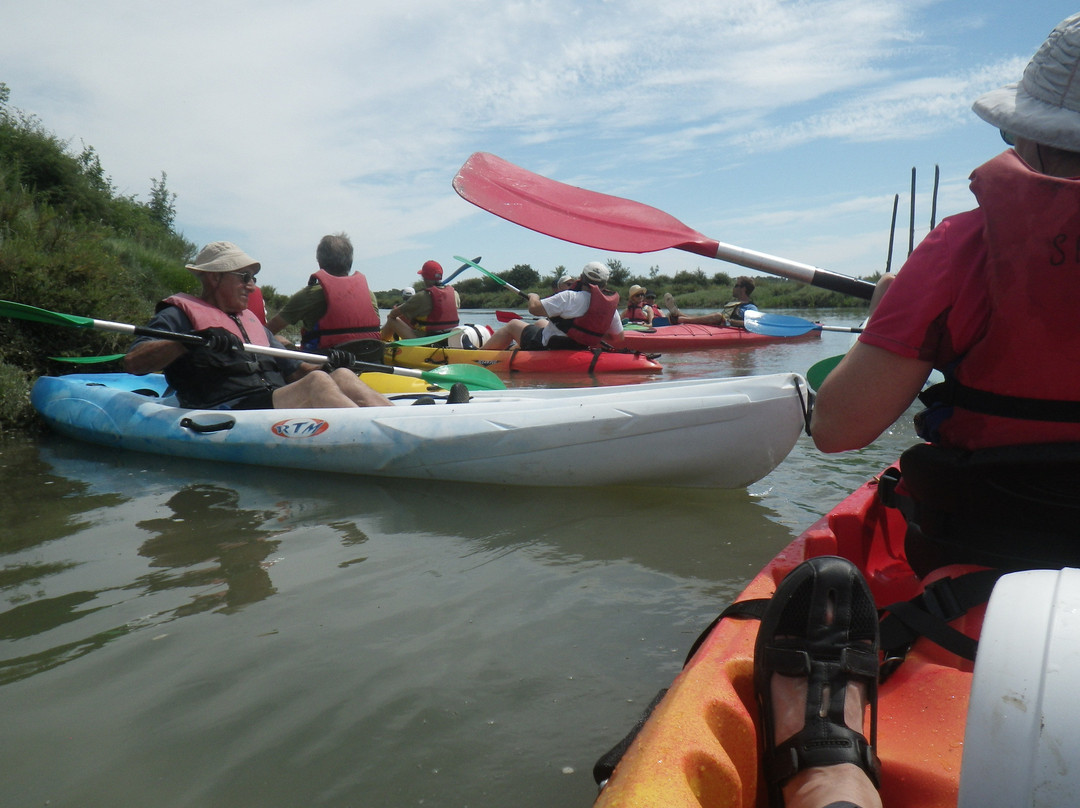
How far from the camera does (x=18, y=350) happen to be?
5.73 metres

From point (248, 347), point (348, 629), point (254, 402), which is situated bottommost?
point (348, 629)

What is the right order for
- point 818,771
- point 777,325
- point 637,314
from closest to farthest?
1. point 818,771
2. point 777,325
3. point 637,314

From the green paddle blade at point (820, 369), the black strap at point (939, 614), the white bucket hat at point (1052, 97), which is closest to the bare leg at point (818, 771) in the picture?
the black strap at point (939, 614)

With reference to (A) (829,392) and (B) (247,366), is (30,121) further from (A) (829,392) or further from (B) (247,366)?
(A) (829,392)

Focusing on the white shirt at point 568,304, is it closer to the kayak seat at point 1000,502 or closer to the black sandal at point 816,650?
the kayak seat at point 1000,502

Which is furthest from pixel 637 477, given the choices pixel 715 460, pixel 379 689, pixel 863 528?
pixel 379 689

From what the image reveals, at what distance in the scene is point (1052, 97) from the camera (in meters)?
1.15

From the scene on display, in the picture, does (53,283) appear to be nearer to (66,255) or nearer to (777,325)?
(66,255)

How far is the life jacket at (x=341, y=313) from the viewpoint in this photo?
6266 millimetres

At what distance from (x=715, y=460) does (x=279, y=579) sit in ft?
5.90

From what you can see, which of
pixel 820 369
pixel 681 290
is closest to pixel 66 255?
pixel 820 369

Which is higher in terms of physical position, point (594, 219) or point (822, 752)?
point (594, 219)

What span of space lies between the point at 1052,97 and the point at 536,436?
101 inches

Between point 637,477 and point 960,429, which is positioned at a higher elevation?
point 960,429
